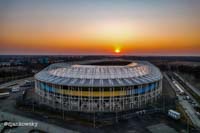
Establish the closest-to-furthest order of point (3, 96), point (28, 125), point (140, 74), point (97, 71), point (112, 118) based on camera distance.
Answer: point (28, 125) < point (112, 118) < point (97, 71) < point (140, 74) < point (3, 96)

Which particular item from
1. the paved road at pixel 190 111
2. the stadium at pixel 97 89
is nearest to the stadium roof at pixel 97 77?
the stadium at pixel 97 89

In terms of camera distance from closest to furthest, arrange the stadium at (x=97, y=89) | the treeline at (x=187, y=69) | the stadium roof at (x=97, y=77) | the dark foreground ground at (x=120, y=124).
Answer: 1. the dark foreground ground at (x=120, y=124)
2. the stadium at (x=97, y=89)
3. the stadium roof at (x=97, y=77)
4. the treeline at (x=187, y=69)

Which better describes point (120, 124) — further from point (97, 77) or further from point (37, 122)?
point (37, 122)

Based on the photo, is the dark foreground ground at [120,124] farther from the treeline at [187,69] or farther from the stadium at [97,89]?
the treeline at [187,69]

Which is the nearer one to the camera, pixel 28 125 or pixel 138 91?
pixel 28 125

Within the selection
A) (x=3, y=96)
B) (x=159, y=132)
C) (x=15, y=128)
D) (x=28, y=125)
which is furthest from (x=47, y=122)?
(x=3, y=96)

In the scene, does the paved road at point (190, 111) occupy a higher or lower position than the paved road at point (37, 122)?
lower

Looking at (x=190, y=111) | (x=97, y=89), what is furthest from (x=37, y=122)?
(x=190, y=111)

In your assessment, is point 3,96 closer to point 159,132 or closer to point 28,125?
point 28,125
